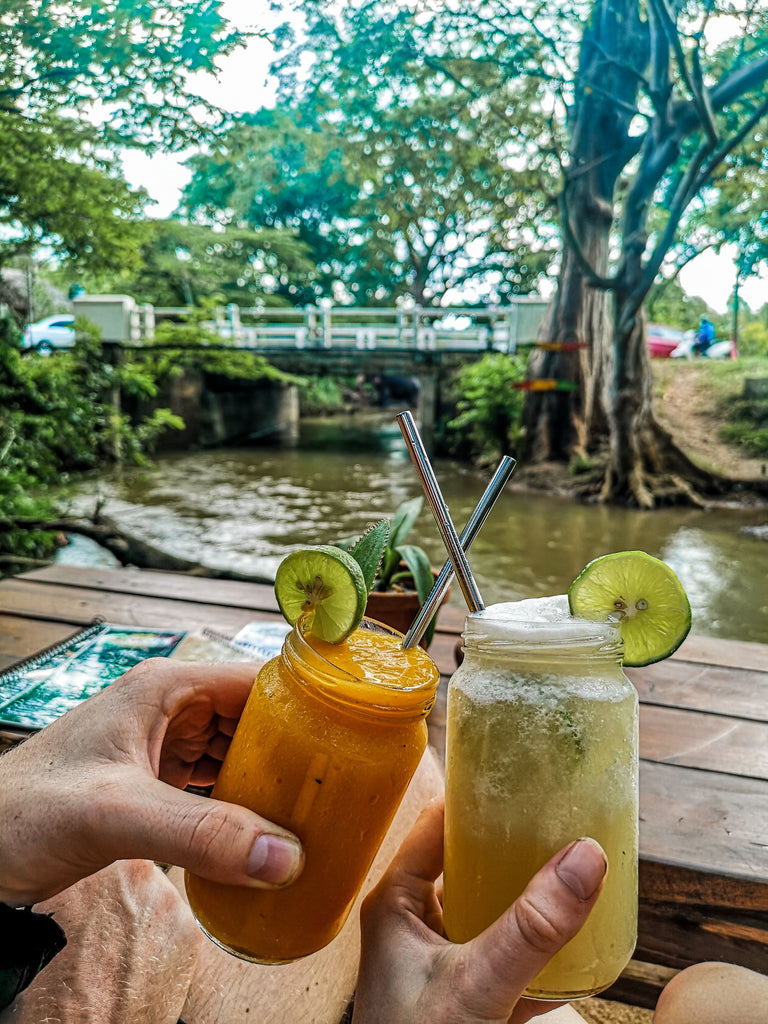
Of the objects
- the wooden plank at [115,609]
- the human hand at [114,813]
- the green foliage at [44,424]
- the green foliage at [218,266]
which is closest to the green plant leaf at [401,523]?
the wooden plank at [115,609]

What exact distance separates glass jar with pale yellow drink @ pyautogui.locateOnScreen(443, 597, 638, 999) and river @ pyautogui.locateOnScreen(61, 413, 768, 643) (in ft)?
10.6

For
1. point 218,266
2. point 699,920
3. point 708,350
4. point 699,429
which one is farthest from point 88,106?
point 218,266

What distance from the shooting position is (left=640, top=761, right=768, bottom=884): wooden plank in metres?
1.02

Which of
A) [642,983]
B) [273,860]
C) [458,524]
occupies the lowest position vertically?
[458,524]

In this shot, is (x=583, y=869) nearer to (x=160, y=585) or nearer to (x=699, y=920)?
(x=699, y=920)

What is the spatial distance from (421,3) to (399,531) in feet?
20.6

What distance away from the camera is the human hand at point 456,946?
559mm

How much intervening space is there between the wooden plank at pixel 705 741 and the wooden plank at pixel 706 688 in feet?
0.14

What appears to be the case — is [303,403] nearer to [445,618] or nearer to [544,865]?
[445,618]

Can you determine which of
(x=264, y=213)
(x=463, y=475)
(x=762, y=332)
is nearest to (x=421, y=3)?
(x=463, y=475)

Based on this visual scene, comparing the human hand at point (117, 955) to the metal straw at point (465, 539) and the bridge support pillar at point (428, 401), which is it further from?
the bridge support pillar at point (428, 401)

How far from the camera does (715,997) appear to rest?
0.93 metres

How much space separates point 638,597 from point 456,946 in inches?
13.4

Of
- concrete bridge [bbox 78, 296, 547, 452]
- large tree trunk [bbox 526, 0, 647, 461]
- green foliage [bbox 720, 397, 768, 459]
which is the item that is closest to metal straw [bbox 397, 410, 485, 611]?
large tree trunk [bbox 526, 0, 647, 461]
